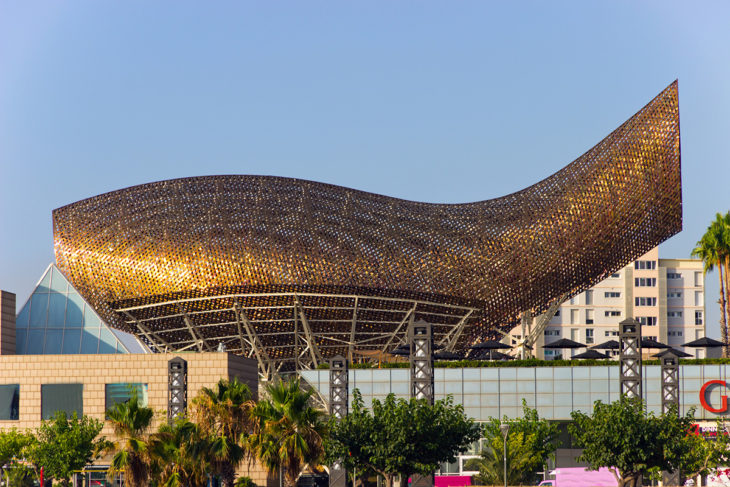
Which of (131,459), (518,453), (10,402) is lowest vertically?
(518,453)

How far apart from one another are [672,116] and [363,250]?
93.1 ft

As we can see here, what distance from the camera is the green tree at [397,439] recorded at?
2197 inches

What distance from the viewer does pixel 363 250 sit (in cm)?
8650

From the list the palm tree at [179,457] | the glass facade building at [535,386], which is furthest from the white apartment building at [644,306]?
the palm tree at [179,457]

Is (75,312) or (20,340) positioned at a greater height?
(75,312)

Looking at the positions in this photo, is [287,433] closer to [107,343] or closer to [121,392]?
[121,392]

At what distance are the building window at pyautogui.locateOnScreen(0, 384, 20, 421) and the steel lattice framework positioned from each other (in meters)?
12.8

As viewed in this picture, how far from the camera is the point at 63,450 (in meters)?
62.1

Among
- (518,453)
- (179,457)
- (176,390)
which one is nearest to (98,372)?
(176,390)

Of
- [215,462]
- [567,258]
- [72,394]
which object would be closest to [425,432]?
[215,462]

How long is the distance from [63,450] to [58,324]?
72.1 ft

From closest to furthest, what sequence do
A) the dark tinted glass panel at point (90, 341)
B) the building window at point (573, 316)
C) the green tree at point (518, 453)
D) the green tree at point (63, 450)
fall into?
the green tree at point (63, 450), the green tree at point (518, 453), the dark tinted glass panel at point (90, 341), the building window at point (573, 316)

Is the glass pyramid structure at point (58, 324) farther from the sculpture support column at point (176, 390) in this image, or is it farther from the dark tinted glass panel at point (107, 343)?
the sculpture support column at point (176, 390)

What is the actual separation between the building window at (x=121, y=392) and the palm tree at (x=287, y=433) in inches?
972
